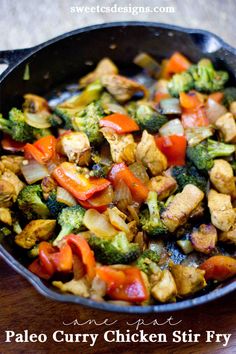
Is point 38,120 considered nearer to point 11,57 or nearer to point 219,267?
point 11,57

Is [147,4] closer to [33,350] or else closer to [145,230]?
[145,230]

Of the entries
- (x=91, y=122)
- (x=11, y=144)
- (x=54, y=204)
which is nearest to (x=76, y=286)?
(x=54, y=204)

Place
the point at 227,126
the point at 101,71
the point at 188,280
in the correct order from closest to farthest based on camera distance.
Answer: the point at 188,280 < the point at 227,126 < the point at 101,71

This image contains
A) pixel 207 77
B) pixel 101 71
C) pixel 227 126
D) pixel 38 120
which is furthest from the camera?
pixel 101 71

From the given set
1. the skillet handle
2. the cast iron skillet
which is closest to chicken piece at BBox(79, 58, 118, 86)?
the cast iron skillet

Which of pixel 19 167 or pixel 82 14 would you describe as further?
pixel 82 14

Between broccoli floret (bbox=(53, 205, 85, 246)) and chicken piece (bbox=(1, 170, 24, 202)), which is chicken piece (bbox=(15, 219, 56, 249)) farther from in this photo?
chicken piece (bbox=(1, 170, 24, 202))

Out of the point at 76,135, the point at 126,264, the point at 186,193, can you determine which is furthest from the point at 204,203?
the point at 76,135

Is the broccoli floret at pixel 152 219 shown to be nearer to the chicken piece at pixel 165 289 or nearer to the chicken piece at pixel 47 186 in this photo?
the chicken piece at pixel 165 289
